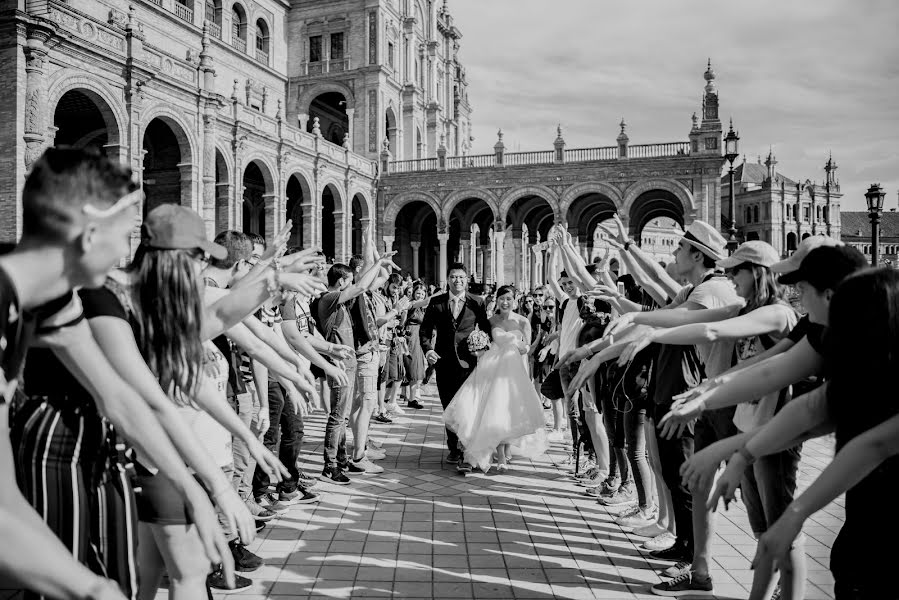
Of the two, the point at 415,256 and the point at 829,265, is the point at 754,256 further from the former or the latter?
the point at 415,256

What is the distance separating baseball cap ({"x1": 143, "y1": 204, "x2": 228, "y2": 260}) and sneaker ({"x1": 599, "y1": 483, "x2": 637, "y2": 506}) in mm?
4416

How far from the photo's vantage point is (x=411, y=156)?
38562 mm

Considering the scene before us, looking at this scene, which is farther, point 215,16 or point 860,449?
point 215,16

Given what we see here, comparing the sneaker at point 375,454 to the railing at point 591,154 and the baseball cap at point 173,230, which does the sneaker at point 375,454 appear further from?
the railing at point 591,154

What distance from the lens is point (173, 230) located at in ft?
8.42

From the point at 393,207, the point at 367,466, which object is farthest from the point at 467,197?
the point at 367,466

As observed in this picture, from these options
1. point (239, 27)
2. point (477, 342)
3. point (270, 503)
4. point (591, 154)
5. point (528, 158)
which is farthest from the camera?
point (528, 158)

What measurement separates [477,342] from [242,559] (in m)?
3.59

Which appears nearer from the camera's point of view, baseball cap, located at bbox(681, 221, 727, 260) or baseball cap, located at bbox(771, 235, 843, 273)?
baseball cap, located at bbox(771, 235, 843, 273)

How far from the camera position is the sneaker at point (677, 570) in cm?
396

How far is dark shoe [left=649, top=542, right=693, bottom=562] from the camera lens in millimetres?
4250

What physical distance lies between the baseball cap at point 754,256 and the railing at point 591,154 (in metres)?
28.2

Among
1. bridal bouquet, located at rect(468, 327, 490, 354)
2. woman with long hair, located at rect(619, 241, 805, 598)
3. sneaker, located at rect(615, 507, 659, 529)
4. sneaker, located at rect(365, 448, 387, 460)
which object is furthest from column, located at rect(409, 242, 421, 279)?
woman with long hair, located at rect(619, 241, 805, 598)

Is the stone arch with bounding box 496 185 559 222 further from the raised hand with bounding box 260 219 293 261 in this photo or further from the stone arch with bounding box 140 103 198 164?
the raised hand with bounding box 260 219 293 261
